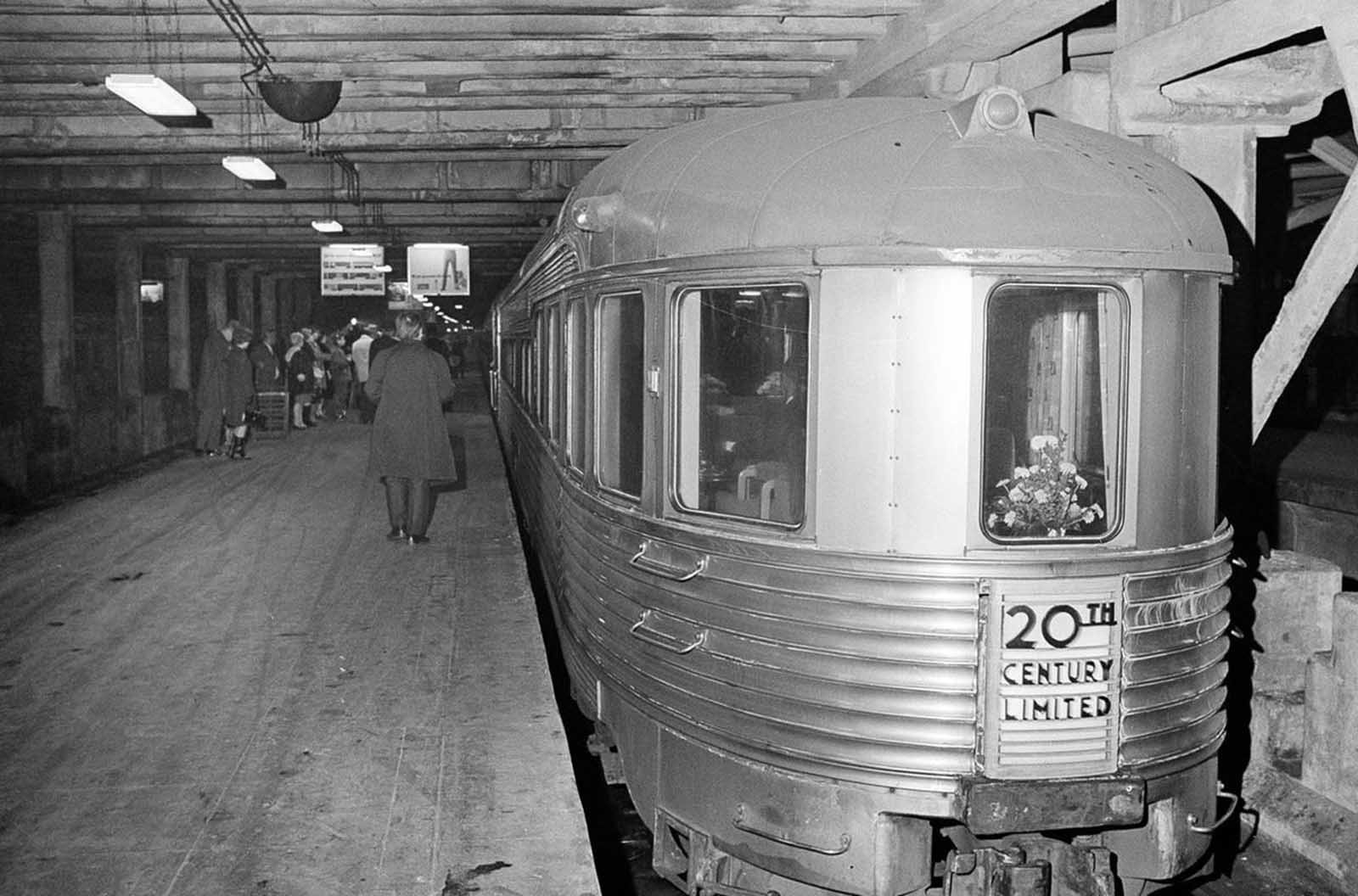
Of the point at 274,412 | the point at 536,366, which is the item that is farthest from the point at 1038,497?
the point at 274,412

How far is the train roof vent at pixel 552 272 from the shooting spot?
718cm

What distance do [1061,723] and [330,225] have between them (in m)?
18.1

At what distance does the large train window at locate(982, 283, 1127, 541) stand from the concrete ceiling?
3601 millimetres

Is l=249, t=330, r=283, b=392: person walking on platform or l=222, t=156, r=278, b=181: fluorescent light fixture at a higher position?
l=222, t=156, r=278, b=181: fluorescent light fixture

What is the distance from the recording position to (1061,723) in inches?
186

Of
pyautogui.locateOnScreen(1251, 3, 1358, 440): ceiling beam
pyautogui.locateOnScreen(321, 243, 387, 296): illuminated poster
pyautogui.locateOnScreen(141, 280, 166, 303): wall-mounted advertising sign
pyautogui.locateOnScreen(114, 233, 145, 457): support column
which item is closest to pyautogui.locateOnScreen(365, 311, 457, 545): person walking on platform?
pyautogui.locateOnScreen(1251, 3, 1358, 440): ceiling beam

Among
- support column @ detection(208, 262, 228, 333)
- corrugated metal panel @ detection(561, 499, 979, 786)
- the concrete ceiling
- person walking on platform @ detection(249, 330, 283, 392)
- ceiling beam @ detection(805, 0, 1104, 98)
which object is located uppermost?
the concrete ceiling

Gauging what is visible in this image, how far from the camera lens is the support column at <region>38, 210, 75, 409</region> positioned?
2002 centimetres

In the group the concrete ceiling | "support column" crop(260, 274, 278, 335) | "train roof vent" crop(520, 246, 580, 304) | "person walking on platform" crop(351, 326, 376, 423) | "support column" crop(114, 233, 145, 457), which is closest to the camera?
"train roof vent" crop(520, 246, 580, 304)

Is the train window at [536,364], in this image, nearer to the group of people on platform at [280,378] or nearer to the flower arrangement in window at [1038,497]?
the group of people on platform at [280,378]

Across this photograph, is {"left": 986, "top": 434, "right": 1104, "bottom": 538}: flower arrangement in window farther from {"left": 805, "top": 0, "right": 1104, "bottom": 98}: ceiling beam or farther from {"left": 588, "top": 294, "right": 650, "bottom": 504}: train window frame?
{"left": 805, "top": 0, "right": 1104, "bottom": 98}: ceiling beam

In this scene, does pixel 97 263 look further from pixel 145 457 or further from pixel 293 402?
pixel 145 457

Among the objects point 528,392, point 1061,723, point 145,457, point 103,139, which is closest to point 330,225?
point 145,457

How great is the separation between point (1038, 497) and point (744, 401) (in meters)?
1.11
